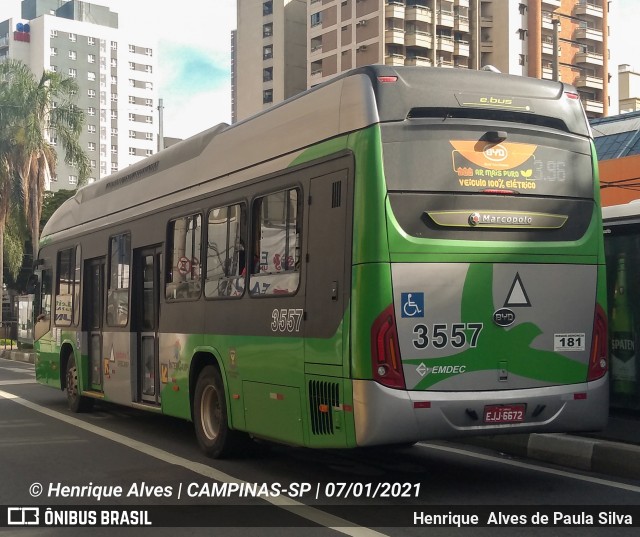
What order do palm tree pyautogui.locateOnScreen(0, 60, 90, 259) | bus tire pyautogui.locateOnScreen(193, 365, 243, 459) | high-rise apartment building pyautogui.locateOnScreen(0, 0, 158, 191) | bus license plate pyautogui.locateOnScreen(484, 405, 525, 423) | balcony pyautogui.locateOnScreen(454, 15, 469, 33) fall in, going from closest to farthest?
bus license plate pyautogui.locateOnScreen(484, 405, 525, 423) → bus tire pyautogui.locateOnScreen(193, 365, 243, 459) → palm tree pyautogui.locateOnScreen(0, 60, 90, 259) → balcony pyautogui.locateOnScreen(454, 15, 469, 33) → high-rise apartment building pyautogui.locateOnScreen(0, 0, 158, 191)

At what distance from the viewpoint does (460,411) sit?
7.46m

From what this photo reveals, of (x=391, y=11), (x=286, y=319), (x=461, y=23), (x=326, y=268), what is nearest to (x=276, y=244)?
(x=286, y=319)

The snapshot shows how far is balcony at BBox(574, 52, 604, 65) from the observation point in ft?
289

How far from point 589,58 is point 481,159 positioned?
85.8 meters

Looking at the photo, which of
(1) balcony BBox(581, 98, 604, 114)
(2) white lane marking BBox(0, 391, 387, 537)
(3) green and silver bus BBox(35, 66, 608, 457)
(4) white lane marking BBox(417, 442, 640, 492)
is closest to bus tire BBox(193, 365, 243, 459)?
(3) green and silver bus BBox(35, 66, 608, 457)

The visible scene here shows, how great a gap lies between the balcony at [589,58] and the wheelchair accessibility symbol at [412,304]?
85975 millimetres

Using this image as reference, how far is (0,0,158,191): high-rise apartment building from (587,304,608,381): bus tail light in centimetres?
11628

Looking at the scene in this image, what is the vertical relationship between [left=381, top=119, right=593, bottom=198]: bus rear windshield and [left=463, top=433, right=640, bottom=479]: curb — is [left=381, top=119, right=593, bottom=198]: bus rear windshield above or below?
above

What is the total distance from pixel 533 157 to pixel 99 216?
25.2ft

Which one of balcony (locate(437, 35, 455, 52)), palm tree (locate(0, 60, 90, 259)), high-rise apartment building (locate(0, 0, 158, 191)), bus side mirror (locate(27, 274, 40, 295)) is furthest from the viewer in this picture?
high-rise apartment building (locate(0, 0, 158, 191))

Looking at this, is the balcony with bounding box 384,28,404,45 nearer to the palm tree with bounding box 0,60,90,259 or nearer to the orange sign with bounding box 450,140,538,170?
the palm tree with bounding box 0,60,90,259

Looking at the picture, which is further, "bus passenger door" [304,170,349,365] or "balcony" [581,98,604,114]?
"balcony" [581,98,604,114]

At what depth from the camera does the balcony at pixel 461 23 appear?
3273 inches

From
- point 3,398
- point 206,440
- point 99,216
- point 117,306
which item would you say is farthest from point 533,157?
point 3,398
